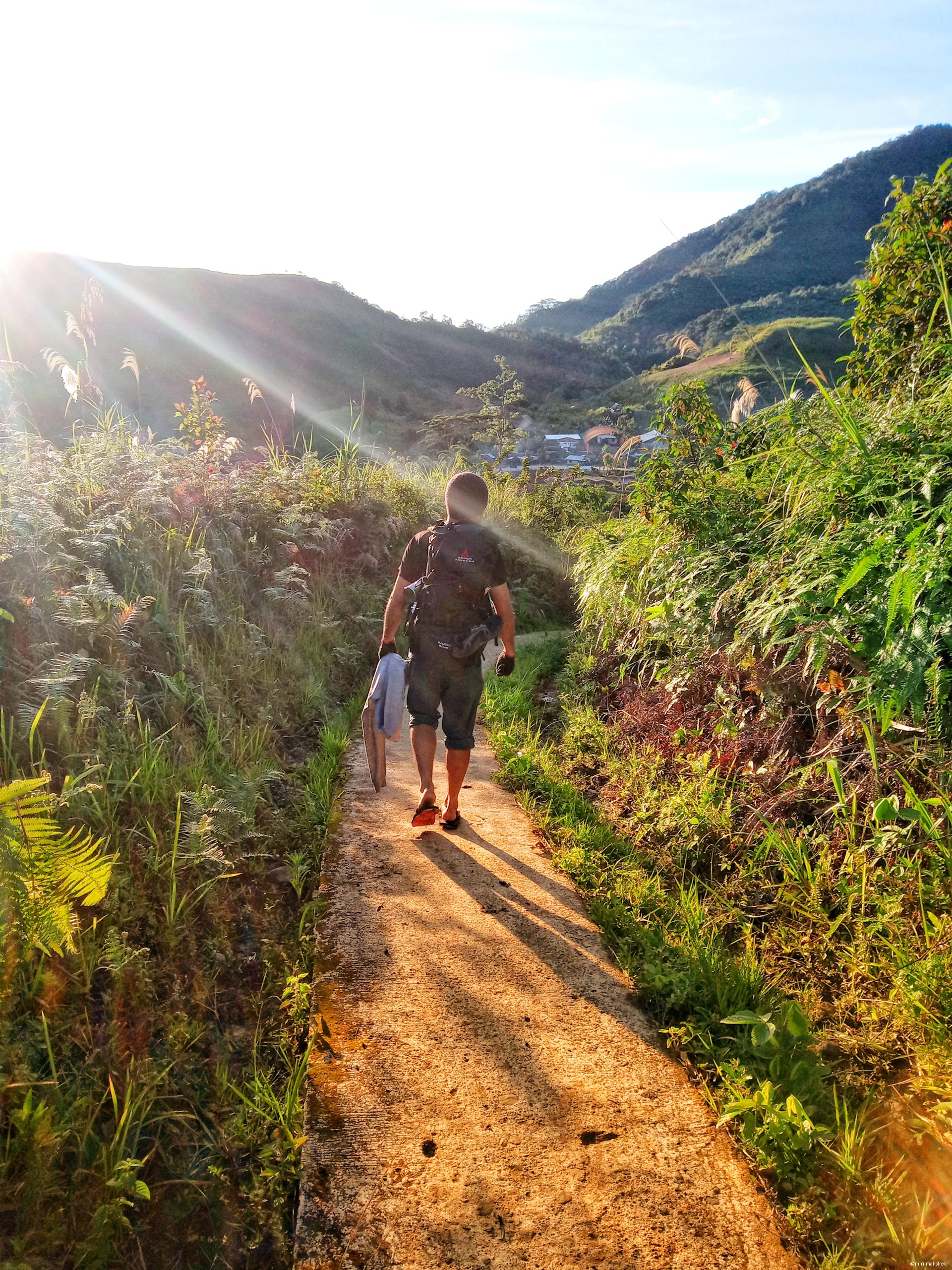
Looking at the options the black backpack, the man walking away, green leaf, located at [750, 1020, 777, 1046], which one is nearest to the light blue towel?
the man walking away

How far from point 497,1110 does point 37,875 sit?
1660mm

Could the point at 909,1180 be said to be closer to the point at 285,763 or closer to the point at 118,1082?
the point at 118,1082

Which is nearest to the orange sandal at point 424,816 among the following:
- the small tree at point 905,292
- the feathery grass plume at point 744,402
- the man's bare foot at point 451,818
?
the man's bare foot at point 451,818

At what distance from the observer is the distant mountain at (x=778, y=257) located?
63.6 meters

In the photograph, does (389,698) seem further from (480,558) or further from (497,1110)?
(497,1110)

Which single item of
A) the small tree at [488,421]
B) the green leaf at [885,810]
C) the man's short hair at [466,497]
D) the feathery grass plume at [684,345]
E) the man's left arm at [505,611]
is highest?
the small tree at [488,421]

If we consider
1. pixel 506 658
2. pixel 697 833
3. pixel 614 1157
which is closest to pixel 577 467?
pixel 506 658

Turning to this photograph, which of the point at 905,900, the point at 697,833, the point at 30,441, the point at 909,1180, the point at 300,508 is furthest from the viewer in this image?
the point at 300,508

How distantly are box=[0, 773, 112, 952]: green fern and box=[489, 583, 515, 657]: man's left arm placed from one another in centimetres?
238

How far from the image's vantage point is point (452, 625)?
12.8 ft

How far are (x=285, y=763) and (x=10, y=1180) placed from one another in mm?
2774

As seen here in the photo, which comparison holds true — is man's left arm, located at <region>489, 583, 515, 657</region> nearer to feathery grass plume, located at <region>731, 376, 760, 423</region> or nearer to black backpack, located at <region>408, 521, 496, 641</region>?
black backpack, located at <region>408, 521, 496, 641</region>

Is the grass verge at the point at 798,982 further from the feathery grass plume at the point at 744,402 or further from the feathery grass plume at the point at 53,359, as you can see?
the feathery grass plume at the point at 53,359

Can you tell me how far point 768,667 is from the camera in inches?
136
